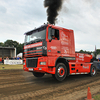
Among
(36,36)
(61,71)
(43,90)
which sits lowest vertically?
(43,90)

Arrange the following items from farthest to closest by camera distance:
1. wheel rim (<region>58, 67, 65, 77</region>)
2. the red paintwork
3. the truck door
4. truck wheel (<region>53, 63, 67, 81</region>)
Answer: wheel rim (<region>58, 67, 65, 77</region>) → truck wheel (<region>53, 63, 67, 81</region>) → the truck door → the red paintwork

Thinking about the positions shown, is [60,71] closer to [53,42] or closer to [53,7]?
[53,42]

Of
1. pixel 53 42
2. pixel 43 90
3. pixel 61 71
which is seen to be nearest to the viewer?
pixel 43 90

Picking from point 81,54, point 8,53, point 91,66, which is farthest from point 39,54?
point 8,53

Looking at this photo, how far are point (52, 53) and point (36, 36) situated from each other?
1422 mm

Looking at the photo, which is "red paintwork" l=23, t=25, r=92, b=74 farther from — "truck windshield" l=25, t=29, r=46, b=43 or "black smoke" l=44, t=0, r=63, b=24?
"black smoke" l=44, t=0, r=63, b=24

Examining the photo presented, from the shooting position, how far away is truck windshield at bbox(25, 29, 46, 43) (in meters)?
6.37

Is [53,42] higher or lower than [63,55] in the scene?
higher

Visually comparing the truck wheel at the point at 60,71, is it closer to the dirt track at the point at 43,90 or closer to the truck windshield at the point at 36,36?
the dirt track at the point at 43,90

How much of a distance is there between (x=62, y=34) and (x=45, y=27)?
1.25m

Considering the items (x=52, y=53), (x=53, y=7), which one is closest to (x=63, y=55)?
(x=52, y=53)

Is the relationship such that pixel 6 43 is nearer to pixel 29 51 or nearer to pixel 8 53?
pixel 8 53

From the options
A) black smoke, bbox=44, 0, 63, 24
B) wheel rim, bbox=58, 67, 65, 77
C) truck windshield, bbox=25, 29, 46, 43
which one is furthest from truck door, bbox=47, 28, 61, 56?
black smoke, bbox=44, 0, 63, 24

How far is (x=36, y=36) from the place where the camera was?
6770 mm
